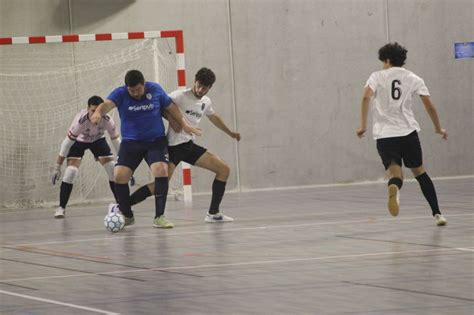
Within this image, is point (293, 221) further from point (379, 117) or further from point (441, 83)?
point (441, 83)

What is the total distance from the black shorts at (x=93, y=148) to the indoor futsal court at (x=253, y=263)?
1.04m

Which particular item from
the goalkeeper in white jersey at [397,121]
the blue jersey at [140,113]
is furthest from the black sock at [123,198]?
the goalkeeper in white jersey at [397,121]

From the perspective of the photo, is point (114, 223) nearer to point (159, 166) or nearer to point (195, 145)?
point (159, 166)

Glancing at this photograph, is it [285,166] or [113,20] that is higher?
[113,20]

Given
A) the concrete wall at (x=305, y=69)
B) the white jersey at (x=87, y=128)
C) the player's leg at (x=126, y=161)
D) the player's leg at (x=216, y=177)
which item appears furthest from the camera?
the concrete wall at (x=305, y=69)

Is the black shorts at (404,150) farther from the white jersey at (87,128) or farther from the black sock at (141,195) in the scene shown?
the white jersey at (87,128)

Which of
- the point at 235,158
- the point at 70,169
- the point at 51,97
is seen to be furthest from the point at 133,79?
the point at 235,158

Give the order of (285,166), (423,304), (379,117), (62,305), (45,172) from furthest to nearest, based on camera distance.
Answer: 1. (285,166)
2. (45,172)
3. (379,117)
4. (62,305)
5. (423,304)

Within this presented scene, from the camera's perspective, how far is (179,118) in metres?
13.5

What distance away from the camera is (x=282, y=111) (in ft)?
68.1

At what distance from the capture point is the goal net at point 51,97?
19031mm

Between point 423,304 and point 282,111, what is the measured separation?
13.7 meters

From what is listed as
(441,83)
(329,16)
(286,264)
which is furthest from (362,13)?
(286,264)

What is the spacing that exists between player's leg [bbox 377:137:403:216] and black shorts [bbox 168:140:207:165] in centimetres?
254
